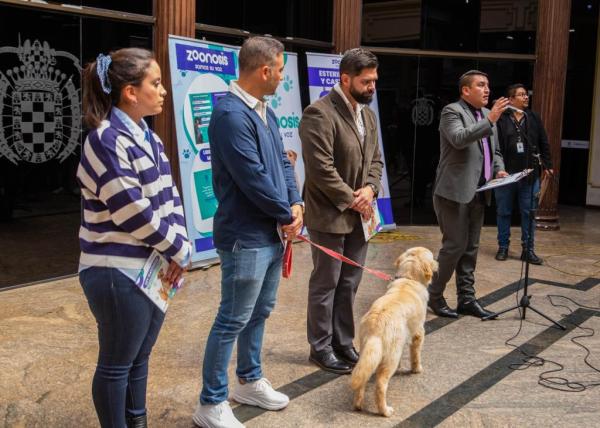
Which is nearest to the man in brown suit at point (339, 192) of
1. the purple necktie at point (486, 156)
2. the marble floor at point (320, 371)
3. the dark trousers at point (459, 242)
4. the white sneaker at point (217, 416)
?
the marble floor at point (320, 371)

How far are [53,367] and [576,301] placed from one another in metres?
4.42

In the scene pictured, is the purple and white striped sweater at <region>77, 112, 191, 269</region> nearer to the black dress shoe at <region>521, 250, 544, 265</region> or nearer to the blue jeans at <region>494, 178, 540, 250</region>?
the black dress shoe at <region>521, 250, 544, 265</region>

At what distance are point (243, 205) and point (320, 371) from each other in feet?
4.77

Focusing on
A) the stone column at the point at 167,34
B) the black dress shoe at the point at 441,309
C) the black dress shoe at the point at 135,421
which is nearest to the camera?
the black dress shoe at the point at 135,421

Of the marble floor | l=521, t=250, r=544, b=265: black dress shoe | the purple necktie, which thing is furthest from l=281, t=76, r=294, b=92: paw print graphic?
l=521, t=250, r=544, b=265: black dress shoe

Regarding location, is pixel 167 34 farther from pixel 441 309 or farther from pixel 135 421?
pixel 135 421

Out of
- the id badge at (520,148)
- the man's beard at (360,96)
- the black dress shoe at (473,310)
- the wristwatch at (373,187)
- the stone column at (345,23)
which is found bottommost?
the black dress shoe at (473,310)

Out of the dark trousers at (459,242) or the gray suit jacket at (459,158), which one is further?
the dark trousers at (459,242)

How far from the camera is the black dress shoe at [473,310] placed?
18.4ft

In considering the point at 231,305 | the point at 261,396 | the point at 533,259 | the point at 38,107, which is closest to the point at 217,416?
the point at 261,396

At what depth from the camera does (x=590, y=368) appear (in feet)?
14.9

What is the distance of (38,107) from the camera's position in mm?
6180

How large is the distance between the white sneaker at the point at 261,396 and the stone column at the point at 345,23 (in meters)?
6.33

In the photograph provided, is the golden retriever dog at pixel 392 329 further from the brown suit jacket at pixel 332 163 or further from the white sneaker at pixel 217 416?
the white sneaker at pixel 217 416
